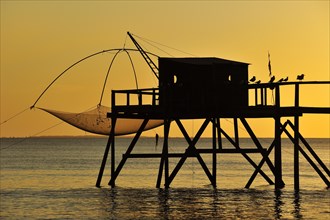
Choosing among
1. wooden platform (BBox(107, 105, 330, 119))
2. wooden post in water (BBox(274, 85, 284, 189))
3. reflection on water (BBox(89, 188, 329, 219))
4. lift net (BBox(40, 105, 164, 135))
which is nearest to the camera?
reflection on water (BBox(89, 188, 329, 219))

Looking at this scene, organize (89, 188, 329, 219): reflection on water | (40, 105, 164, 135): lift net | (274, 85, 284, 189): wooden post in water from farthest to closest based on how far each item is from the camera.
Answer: (40, 105, 164, 135): lift net
(274, 85, 284, 189): wooden post in water
(89, 188, 329, 219): reflection on water

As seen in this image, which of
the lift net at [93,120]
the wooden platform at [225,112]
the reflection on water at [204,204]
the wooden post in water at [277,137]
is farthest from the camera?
the lift net at [93,120]

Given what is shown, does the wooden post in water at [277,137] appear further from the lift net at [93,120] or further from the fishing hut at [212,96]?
the lift net at [93,120]

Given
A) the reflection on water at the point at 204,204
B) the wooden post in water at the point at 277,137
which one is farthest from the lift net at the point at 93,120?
the wooden post in water at the point at 277,137

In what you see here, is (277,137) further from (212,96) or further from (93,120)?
(93,120)

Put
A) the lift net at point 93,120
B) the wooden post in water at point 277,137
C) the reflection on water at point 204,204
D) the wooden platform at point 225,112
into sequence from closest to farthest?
the reflection on water at point 204,204
the wooden post in water at point 277,137
the wooden platform at point 225,112
the lift net at point 93,120

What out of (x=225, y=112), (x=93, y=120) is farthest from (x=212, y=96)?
(x=93, y=120)

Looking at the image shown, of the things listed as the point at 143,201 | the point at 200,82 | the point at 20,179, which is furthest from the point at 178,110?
the point at 20,179

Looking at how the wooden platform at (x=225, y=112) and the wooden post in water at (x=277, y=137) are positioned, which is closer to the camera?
the wooden post in water at (x=277, y=137)

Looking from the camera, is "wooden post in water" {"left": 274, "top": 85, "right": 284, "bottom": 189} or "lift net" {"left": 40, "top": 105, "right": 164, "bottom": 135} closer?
"wooden post in water" {"left": 274, "top": 85, "right": 284, "bottom": 189}

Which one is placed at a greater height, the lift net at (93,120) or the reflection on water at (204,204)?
the lift net at (93,120)

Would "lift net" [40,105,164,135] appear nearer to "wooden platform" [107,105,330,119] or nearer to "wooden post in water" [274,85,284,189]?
"wooden platform" [107,105,330,119]

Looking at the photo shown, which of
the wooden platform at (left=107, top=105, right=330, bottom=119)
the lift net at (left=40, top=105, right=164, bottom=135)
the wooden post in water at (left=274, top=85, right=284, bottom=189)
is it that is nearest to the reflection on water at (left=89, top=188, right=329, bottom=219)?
the wooden post in water at (left=274, top=85, right=284, bottom=189)

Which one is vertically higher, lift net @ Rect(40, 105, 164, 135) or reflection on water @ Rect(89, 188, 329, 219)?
lift net @ Rect(40, 105, 164, 135)
